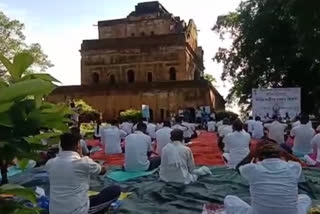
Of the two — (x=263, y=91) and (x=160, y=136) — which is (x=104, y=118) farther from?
(x=160, y=136)

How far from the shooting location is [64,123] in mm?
1273

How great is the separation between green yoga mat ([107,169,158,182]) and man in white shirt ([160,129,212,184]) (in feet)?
2.85

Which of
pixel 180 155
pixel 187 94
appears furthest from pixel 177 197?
pixel 187 94

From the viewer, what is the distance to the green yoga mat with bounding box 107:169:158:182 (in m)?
8.50

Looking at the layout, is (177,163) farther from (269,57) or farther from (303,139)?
(269,57)

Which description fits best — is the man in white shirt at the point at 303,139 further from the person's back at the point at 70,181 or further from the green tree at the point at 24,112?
the green tree at the point at 24,112

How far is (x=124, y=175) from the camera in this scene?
8.83m

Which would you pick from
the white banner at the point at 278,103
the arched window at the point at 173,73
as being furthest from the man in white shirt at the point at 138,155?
the arched window at the point at 173,73

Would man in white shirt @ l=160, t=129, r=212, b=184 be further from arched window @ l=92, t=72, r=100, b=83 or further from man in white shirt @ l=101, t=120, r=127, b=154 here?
arched window @ l=92, t=72, r=100, b=83

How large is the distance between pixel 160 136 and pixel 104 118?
70.2 ft

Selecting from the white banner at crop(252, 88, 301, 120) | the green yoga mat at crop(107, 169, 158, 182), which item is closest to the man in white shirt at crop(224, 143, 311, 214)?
the green yoga mat at crop(107, 169, 158, 182)

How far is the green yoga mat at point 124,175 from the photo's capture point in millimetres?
8497

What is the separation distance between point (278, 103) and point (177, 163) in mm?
13055

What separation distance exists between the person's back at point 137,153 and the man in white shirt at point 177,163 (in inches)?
49.0
